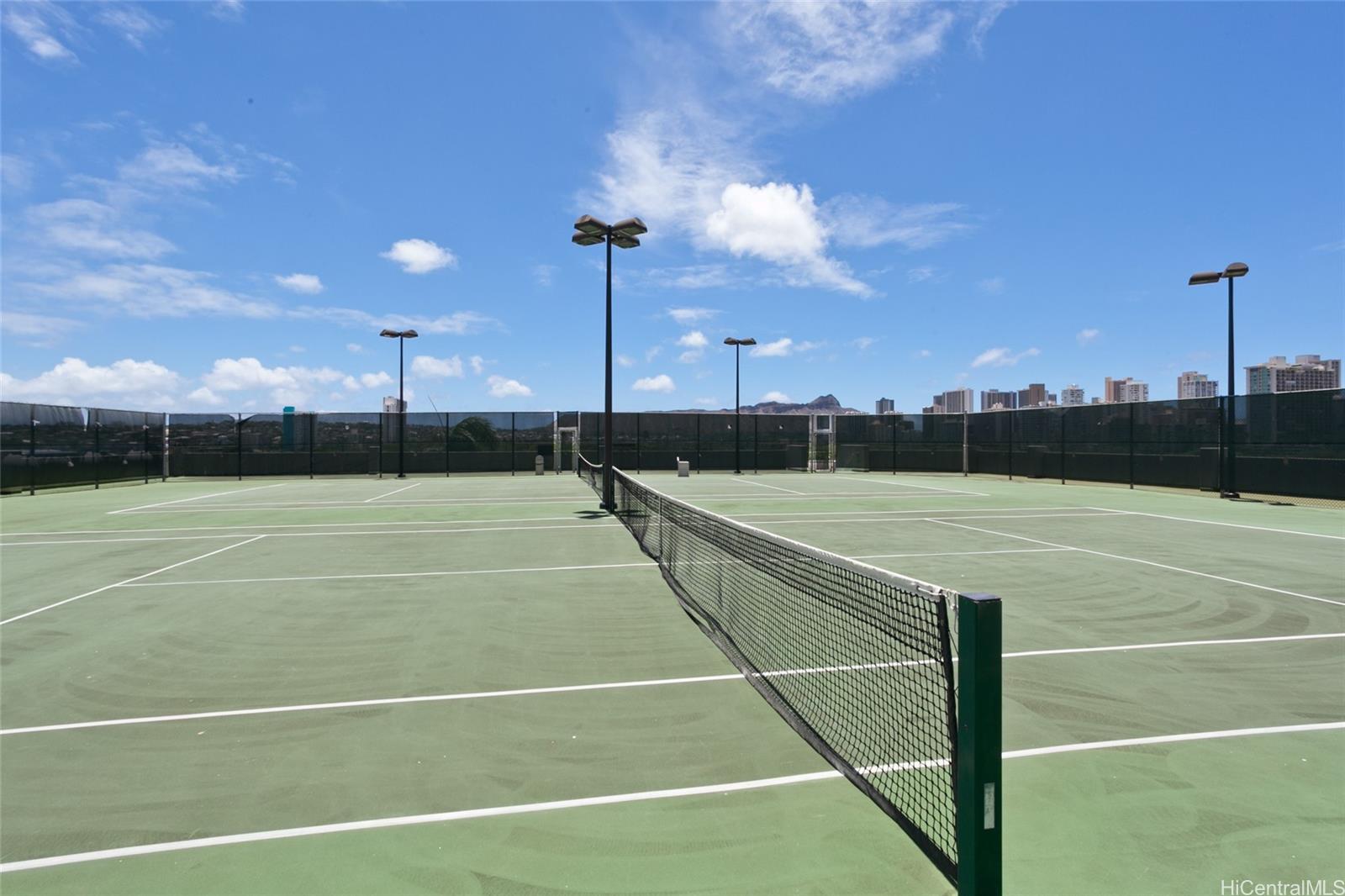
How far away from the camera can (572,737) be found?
185 inches

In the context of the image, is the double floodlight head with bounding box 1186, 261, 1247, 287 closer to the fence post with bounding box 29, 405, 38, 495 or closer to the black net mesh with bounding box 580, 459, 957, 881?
the black net mesh with bounding box 580, 459, 957, 881

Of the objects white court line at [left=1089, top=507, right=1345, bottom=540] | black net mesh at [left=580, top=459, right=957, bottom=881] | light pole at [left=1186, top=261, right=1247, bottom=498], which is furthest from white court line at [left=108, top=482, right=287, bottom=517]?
light pole at [left=1186, top=261, right=1247, bottom=498]

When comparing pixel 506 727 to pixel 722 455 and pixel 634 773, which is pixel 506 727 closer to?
pixel 634 773

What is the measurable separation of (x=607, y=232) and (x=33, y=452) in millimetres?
25278

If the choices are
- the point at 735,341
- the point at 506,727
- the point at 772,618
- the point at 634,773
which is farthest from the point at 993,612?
the point at 735,341

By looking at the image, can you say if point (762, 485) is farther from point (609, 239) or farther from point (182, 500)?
point (182, 500)

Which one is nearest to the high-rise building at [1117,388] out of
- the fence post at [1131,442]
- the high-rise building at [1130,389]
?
the high-rise building at [1130,389]

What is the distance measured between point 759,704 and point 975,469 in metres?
35.3

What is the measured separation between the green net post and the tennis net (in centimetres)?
28

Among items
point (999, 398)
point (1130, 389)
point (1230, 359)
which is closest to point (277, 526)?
point (1230, 359)

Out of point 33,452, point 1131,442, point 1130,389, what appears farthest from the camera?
point 1130,389

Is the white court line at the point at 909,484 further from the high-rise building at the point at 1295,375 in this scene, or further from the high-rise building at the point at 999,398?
the high-rise building at the point at 999,398

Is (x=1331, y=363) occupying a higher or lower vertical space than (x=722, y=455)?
higher

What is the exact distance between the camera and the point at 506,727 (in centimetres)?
488
